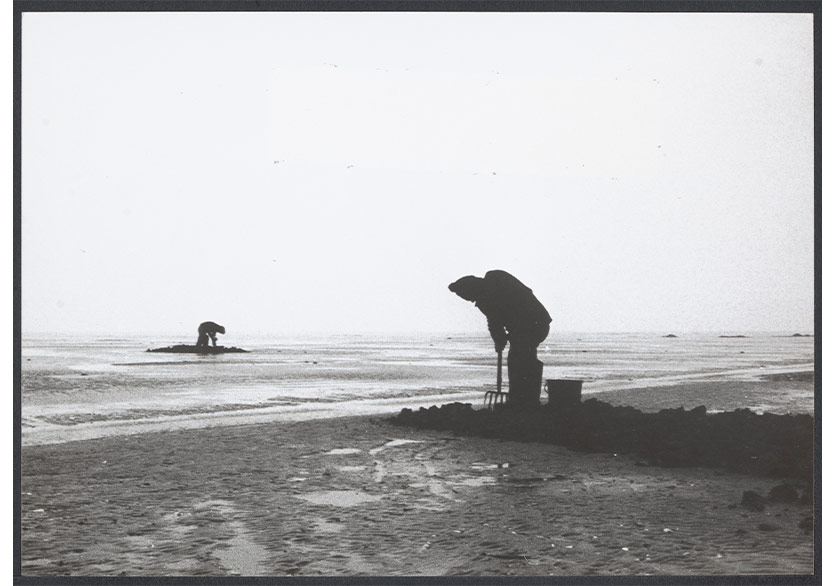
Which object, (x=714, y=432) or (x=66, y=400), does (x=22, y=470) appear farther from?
(x=714, y=432)

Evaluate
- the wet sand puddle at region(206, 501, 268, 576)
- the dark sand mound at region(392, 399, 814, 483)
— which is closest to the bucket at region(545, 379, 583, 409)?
the dark sand mound at region(392, 399, 814, 483)

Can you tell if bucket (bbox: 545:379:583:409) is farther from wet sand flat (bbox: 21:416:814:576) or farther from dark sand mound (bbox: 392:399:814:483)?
wet sand flat (bbox: 21:416:814:576)

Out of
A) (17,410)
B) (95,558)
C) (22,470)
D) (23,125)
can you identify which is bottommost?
(95,558)

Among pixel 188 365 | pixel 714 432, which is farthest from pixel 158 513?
pixel 188 365

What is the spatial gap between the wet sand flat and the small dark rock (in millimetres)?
52

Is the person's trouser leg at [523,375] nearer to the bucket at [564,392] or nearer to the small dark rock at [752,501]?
the bucket at [564,392]

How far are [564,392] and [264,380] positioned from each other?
715 cm

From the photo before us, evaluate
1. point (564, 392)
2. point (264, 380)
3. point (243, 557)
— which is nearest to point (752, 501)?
point (564, 392)

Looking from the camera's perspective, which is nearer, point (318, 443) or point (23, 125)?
point (23, 125)

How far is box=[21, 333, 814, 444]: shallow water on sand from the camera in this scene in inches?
286

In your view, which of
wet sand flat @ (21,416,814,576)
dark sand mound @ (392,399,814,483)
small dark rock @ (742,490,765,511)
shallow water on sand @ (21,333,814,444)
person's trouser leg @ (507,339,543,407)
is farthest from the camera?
person's trouser leg @ (507,339,543,407)

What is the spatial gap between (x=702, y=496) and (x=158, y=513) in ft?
13.7

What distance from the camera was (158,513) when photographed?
5629 mm

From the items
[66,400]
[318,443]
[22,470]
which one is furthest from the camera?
[66,400]
